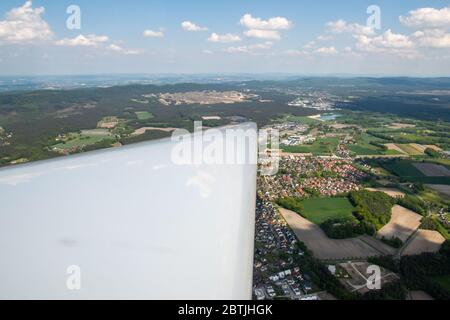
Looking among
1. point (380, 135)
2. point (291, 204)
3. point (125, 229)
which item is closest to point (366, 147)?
point (380, 135)

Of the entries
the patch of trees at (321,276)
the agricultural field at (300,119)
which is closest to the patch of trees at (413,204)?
the patch of trees at (321,276)

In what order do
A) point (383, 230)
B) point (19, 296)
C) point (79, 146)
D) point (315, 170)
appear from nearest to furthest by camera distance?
point (19, 296), point (383, 230), point (315, 170), point (79, 146)

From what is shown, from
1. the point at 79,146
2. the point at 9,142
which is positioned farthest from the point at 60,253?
the point at 9,142

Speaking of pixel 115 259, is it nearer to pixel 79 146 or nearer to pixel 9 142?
pixel 79 146

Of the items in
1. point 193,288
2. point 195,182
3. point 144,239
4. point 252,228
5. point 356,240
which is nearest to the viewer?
point 193,288

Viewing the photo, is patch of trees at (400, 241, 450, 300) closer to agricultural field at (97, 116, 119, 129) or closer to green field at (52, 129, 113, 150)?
green field at (52, 129, 113, 150)

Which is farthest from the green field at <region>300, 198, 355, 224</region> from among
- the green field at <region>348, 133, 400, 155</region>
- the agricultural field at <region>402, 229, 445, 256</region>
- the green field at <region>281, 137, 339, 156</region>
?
the green field at <region>348, 133, 400, 155</region>

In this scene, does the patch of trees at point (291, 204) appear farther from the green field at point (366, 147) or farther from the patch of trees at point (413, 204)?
the green field at point (366, 147)
